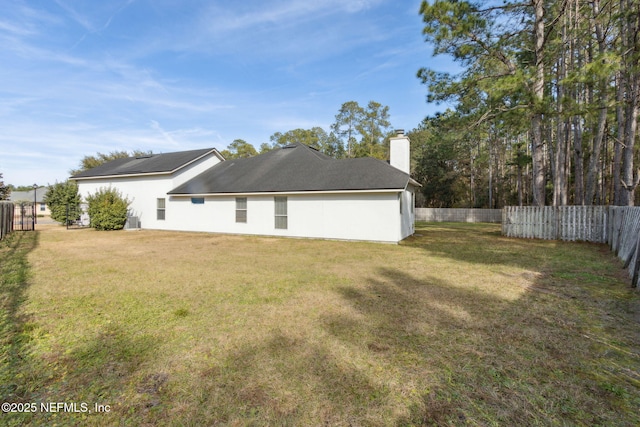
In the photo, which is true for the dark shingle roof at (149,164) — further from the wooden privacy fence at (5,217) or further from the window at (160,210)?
the wooden privacy fence at (5,217)

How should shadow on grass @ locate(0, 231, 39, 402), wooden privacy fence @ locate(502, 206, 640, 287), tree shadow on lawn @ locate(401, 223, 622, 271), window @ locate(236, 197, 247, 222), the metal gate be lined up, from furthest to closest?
the metal gate → window @ locate(236, 197, 247, 222) → wooden privacy fence @ locate(502, 206, 640, 287) → tree shadow on lawn @ locate(401, 223, 622, 271) → shadow on grass @ locate(0, 231, 39, 402)

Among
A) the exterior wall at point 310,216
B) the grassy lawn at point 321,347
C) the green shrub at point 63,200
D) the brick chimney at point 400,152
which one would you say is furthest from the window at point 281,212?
the green shrub at point 63,200

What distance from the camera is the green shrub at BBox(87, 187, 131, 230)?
715 inches

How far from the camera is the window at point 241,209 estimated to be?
1592 centimetres

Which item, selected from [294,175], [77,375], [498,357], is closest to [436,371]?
[498,357]

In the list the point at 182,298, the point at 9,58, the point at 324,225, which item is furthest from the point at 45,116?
the point at 182,298

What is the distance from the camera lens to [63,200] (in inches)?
864

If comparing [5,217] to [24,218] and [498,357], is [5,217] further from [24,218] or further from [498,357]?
[498,357]

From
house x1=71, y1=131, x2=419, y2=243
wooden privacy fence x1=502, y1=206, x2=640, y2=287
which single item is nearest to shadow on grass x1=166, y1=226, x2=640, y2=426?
wooden privacy fence x1=502, y1=206, x2=640, y2=287

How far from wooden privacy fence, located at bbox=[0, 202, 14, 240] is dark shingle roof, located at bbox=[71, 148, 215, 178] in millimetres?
6555

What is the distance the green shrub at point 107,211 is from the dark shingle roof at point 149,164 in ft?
7.39

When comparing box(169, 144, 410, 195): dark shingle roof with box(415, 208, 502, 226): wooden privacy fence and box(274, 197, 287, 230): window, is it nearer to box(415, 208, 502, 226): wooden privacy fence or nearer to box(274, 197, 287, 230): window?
box(274, 197, 287, 230): window

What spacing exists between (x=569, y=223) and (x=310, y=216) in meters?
12.3

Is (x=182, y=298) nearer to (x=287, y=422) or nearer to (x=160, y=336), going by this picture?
(x=160, y=336)
